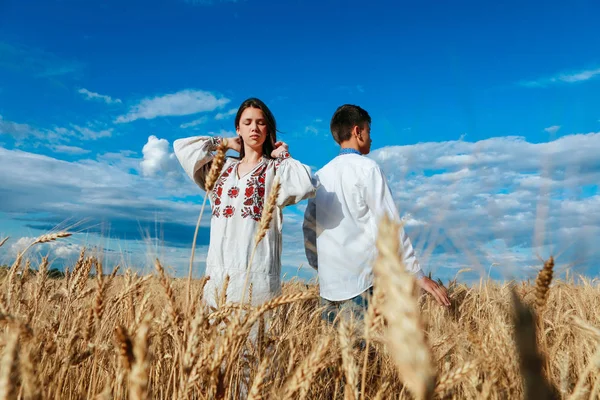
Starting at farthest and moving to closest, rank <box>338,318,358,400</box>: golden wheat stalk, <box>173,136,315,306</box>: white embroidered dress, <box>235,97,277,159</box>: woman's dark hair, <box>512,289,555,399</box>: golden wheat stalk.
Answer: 1. <box>235,97,277,159</box>: woman's dark hair
2. <box>173,136,315,306</box>: white embroidered dress
3. <box>338,318,358,400</box>: golden wheat stalk
4. <box>512,289,555,399</box>: golden wheat stalk

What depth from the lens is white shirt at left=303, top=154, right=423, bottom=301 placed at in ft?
10.5

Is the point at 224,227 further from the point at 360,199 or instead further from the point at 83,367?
the point at 83,367

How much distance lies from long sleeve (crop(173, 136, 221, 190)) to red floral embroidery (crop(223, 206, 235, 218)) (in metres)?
0.52

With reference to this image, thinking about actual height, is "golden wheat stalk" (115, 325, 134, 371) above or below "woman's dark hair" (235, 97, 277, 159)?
below

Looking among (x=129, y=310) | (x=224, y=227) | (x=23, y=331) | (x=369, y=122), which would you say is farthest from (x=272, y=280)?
(x=23, y=331)

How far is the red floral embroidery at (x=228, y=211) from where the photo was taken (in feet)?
10.1

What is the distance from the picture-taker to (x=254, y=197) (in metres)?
3.07

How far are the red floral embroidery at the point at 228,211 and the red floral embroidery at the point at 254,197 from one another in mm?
87

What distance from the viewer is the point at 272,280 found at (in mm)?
2988

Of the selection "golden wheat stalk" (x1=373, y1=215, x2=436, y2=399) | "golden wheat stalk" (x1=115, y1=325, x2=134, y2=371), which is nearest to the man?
"golden wheat stalk" (x1=115, y1=325, x2=134, y2=371)

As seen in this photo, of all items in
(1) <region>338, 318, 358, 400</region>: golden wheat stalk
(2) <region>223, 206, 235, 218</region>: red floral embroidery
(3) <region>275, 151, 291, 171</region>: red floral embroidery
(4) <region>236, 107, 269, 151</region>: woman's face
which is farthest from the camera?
(4) <region>236, 107, 269, 151</region>: woman's face

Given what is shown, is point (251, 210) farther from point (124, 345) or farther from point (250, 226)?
point (124, 345)

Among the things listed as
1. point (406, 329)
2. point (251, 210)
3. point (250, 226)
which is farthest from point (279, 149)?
point (406, 329)

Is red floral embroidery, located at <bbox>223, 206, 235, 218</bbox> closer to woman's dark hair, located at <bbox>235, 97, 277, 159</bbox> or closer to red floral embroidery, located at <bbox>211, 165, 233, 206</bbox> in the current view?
red floral embroidery, located at <bbox>211, 165, 233, 206</bbox>
